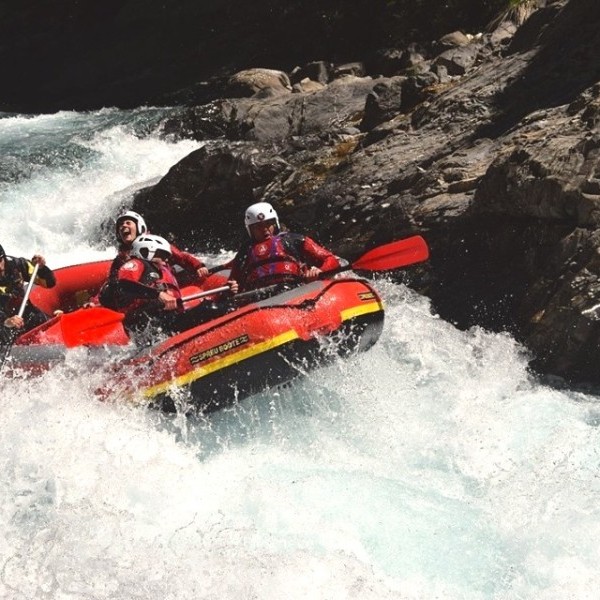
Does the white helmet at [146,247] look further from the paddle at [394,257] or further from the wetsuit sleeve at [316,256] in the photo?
the paddle at [394,257]

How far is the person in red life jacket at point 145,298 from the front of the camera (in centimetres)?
586

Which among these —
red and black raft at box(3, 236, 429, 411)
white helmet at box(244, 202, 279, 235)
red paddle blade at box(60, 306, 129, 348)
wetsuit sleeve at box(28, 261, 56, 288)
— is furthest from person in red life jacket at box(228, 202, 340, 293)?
wetsuit sleeve at box(28, 261, 56, 288)

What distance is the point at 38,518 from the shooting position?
4.37 meters

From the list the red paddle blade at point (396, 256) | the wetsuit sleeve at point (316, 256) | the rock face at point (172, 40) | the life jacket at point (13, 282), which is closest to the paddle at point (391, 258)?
the red paddle blade at point (396, 256)

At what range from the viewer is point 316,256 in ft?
20.7

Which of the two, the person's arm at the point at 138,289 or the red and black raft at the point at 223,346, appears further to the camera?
the person's arm at the point at 138,289

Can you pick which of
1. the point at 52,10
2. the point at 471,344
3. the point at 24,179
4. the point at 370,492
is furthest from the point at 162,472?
the point at 52,10

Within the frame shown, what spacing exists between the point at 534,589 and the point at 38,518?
2543mm

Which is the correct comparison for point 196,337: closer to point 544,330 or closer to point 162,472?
point 162,472

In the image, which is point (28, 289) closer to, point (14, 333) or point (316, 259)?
point (14, 333)

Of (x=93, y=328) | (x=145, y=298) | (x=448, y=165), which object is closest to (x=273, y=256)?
(x=145, y=298)

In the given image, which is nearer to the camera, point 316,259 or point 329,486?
point 329,486

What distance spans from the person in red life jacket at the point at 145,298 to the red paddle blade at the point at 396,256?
1400mm

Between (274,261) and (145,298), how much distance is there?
1.01 m
